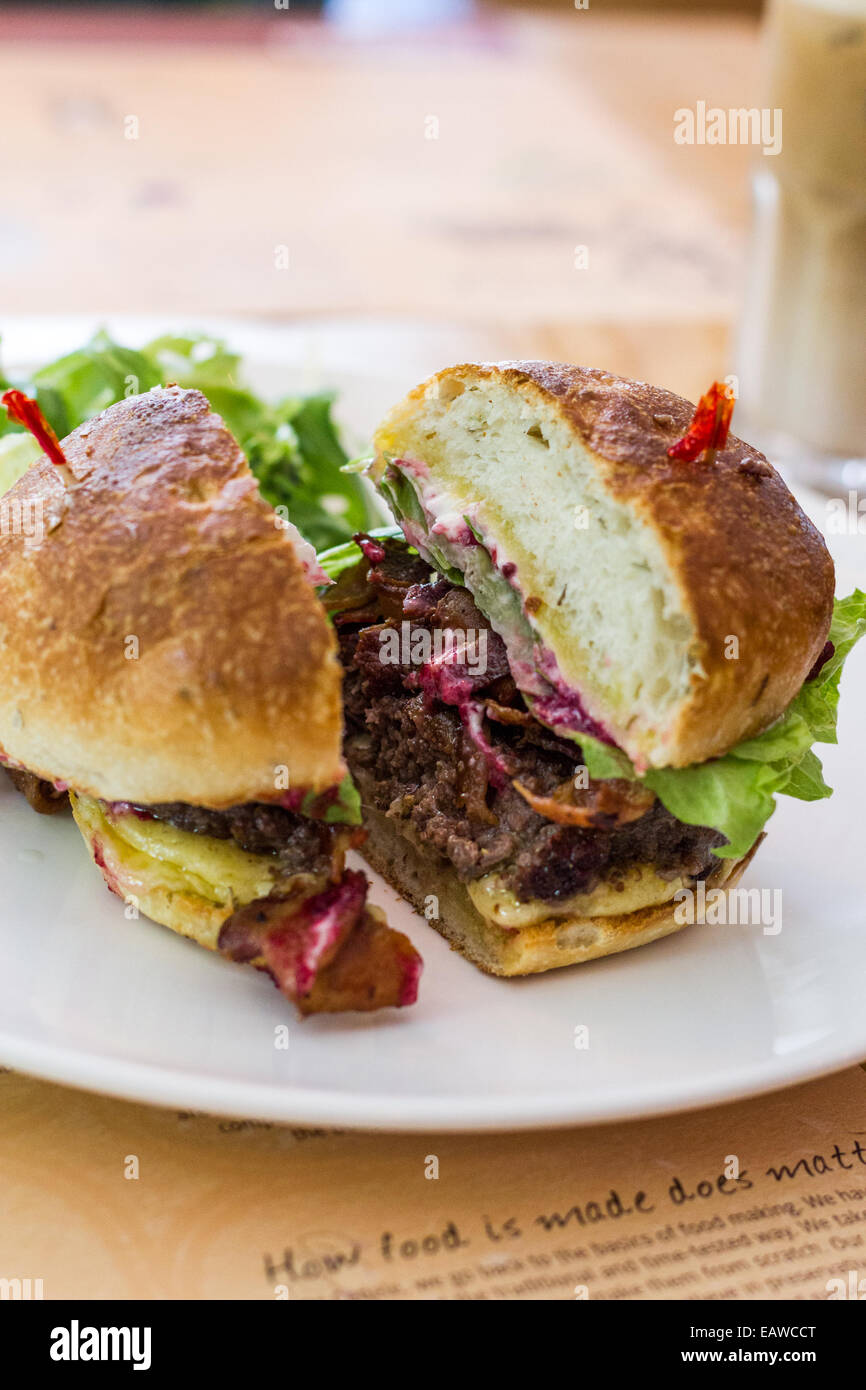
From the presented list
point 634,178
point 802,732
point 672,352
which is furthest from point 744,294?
point 802,732

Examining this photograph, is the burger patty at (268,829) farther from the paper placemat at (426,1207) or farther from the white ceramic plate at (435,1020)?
the paper placemat at (426,1207)

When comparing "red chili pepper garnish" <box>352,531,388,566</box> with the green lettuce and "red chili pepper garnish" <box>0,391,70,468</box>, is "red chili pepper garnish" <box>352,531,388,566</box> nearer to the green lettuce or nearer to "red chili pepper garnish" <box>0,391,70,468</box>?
the green lettuce

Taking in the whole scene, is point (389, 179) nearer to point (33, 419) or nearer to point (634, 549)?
point (33, 419)

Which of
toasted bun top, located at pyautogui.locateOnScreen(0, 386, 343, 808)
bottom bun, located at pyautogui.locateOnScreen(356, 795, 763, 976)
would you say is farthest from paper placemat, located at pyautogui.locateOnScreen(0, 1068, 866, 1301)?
toasted bun top, located at pyautogui.locateOnScreen(0, 386, 343, 808)

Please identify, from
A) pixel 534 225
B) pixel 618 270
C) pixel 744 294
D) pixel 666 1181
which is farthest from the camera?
pixel 534 225

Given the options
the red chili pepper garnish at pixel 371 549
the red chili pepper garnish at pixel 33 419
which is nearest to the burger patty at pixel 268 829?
the red chili pepper garnish at pixel 33 419
